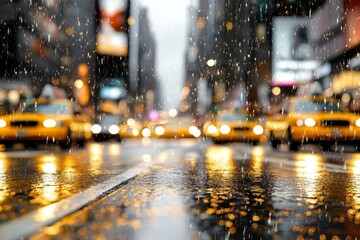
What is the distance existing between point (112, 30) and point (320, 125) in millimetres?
67183

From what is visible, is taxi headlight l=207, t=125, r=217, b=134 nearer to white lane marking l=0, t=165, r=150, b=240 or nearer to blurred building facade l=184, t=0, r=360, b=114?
blurred building facade l=184, t=0, r=360, b=114

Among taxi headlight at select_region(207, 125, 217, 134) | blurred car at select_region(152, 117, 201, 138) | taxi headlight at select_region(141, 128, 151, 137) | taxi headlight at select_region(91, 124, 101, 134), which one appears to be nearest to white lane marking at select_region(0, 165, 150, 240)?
taxi headlight at select_region(207, 125, 217, 134)

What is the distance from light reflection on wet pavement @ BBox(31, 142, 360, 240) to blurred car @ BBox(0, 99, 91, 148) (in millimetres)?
9977

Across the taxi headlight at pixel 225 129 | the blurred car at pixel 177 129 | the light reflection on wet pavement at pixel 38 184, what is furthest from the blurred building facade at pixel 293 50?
the light reflection on wet pavement at pixel 38 184

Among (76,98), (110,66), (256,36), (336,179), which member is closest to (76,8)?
(110,66)

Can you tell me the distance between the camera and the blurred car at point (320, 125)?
1591cm

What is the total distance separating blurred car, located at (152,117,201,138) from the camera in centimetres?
3275

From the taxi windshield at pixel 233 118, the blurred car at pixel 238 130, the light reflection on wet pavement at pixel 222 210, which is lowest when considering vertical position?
the light reflection on wet pavement at pixel 222 210

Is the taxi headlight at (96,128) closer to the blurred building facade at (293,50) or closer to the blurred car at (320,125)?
the blurred building facade at (293,50)

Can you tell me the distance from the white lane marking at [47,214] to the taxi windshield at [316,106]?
11.7m

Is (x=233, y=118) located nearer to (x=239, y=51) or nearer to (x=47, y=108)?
(x=47, y=108)

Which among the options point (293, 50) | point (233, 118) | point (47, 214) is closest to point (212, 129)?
point (233, 118)

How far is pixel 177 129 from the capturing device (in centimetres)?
3288

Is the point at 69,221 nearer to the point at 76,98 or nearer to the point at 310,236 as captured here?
the point at 310,236
